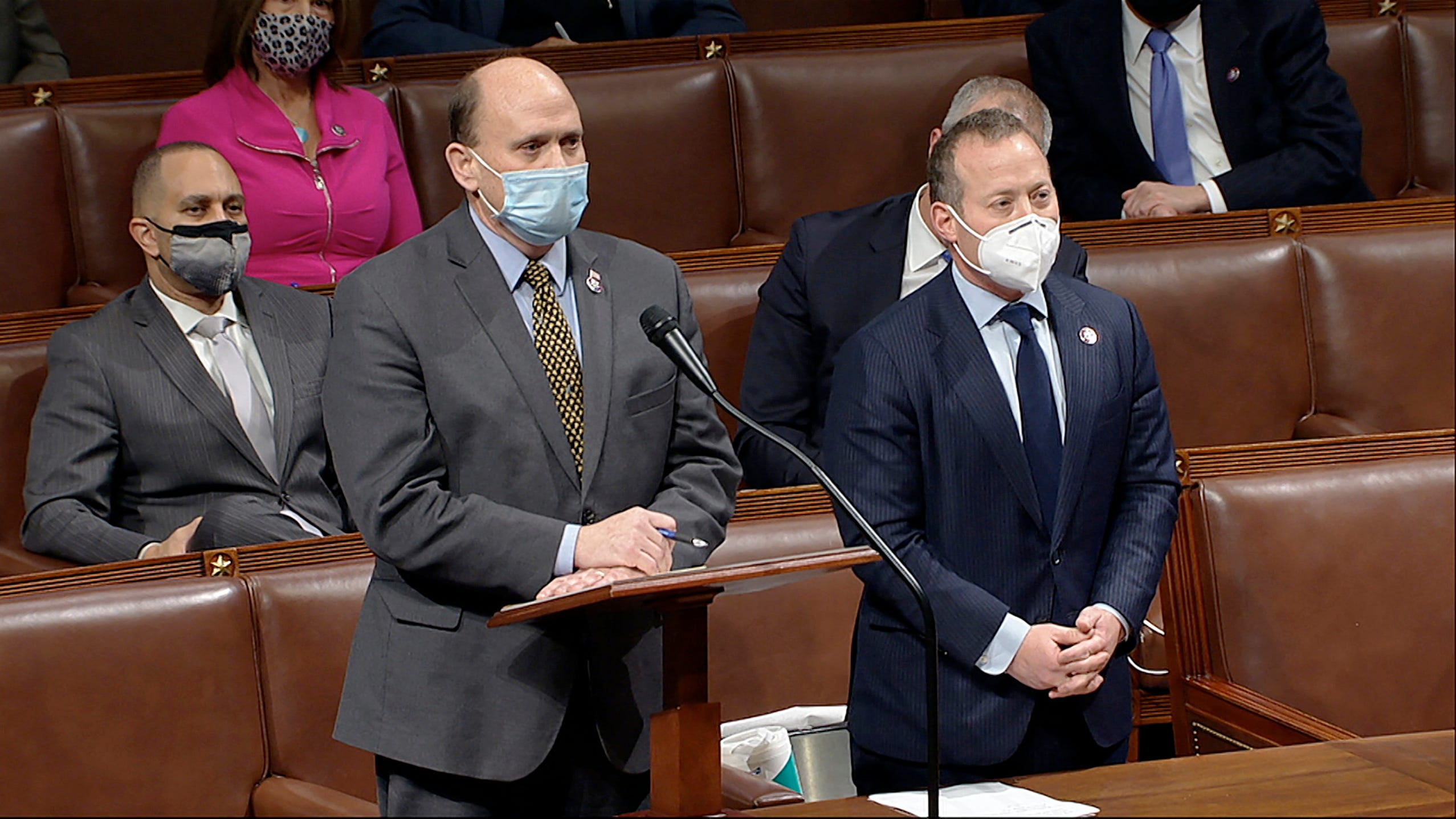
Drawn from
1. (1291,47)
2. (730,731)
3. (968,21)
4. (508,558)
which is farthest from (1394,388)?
(508,558)

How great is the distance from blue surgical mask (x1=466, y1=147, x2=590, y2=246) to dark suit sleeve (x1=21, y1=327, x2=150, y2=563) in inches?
24.0

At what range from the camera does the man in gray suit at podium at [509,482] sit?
103cm

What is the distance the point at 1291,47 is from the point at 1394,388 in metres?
0.45

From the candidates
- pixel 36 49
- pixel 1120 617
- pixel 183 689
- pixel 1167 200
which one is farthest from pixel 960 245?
pixel 36 49

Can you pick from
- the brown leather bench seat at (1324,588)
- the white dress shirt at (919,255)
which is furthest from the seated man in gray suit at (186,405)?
the brown leather bench seat at (1324,588)

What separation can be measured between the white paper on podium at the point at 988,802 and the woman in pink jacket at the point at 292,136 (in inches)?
43.8

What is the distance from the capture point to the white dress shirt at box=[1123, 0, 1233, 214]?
201 centimetres

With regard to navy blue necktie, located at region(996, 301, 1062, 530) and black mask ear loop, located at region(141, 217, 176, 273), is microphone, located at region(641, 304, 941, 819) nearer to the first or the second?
navy blue necktie, located at region(996, 301, 1062, 530)

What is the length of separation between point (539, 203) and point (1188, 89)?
45.1 inches

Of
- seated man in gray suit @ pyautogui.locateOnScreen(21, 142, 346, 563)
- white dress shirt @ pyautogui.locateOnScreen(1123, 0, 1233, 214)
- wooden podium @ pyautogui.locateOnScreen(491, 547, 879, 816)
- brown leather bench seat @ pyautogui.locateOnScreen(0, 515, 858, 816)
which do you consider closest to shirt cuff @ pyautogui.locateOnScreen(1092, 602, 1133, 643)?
wooden podium @ pyautogui.locateOnScreen(491, 547, 879, 816)

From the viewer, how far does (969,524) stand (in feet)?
3.77

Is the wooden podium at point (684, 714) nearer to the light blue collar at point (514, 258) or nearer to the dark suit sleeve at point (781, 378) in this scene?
the light blue collar at point (514, 258)

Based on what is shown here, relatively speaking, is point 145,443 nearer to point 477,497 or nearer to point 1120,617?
point 477,497

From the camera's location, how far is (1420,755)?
0.95 meters
